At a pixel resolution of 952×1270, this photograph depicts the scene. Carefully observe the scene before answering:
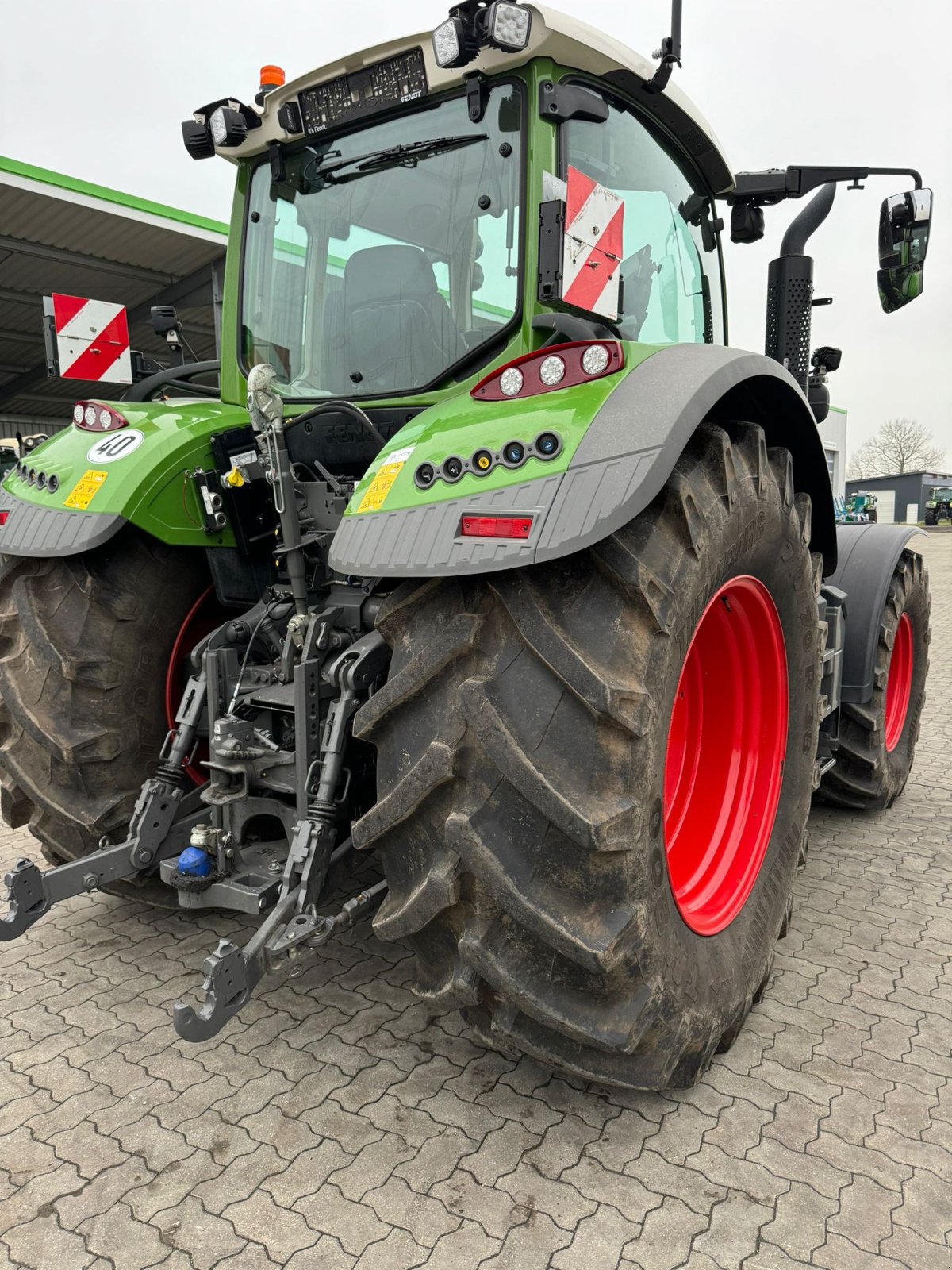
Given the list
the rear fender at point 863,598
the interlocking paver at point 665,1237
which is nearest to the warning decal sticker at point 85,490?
the interlocking paver at point 665,1237

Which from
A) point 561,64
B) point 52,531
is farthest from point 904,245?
point 52,531

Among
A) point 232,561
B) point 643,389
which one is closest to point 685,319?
point 643,389

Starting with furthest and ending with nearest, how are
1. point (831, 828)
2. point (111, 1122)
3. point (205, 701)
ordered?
point (831, 828), point (205, 701), point (111, 1122)

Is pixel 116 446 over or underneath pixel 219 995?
over

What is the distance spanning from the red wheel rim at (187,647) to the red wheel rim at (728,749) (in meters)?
1.48

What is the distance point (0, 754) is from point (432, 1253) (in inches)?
70.4

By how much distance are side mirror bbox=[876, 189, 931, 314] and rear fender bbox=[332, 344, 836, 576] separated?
1.37 m

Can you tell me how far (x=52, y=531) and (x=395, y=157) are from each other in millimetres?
1424

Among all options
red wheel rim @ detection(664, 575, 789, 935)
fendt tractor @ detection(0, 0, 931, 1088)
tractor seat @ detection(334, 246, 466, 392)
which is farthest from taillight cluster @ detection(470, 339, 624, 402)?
red wheel rim @ detection(664, 575, 789, 935)

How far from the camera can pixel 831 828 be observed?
4078 millimetres

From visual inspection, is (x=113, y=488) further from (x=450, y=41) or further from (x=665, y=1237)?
(x=665, y=1237)

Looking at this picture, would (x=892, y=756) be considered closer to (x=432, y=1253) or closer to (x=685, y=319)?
(x=685, y=319)

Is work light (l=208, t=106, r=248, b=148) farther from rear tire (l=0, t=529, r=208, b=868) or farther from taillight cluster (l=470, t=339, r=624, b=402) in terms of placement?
taillight cluster (l=470, t=339, r=624, b=402)

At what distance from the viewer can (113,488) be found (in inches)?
96.7
